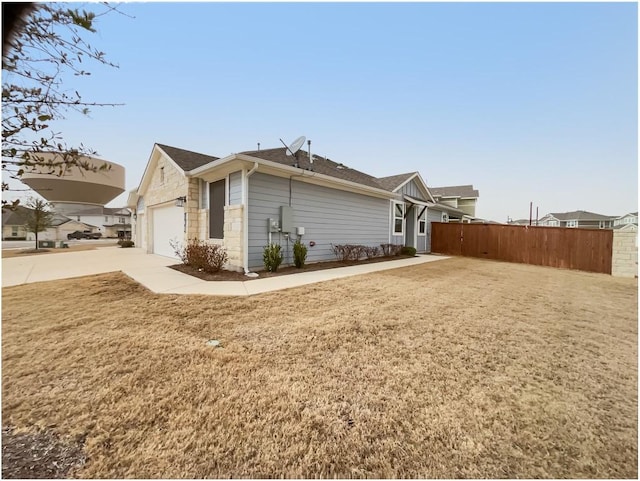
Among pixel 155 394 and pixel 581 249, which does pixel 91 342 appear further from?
pixel 581 249

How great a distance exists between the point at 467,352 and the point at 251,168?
21.2ft

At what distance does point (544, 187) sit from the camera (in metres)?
22.9

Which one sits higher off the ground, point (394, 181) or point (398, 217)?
point (394, 181)

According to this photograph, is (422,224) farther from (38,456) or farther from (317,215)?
(38,456)

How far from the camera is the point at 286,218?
847 centimetres

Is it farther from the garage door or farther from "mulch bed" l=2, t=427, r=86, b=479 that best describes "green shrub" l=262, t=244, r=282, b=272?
"mulch bed" l=2, t=427, r=86, b=479

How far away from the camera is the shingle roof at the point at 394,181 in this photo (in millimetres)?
14127

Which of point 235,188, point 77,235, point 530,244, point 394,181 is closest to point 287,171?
point 235,188

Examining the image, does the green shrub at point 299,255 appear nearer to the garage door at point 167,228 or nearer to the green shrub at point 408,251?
the garage door at point 167,228

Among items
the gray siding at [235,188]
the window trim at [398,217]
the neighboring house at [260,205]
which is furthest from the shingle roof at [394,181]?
the gray siding at [235,188]

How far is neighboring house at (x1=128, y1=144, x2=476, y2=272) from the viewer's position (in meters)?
7.76

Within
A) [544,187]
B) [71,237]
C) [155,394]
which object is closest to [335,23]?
[155,394]

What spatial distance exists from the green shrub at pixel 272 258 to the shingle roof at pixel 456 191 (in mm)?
23619

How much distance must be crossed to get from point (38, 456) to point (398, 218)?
14.2 meters
